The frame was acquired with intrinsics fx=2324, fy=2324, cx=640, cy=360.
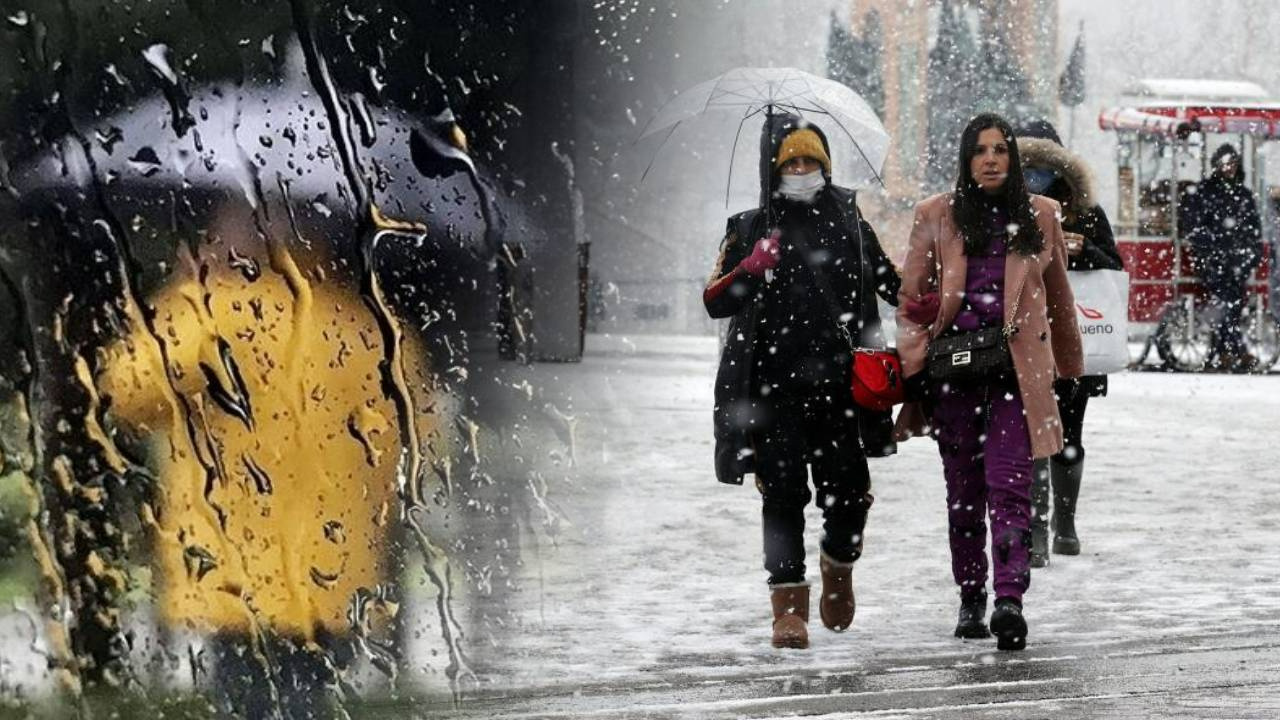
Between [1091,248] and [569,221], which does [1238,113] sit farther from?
[1091,248]

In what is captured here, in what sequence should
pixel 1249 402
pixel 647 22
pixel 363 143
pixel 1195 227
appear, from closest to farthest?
pixel 363 143, pixel 647 22, pixel 1249 402, pixel 1195 227

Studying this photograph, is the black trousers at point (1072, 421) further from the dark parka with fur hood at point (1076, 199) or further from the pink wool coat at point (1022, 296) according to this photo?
the pink wool coat at point (1022, 296)

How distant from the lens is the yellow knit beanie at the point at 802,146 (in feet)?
21.5

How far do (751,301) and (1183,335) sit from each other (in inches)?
640

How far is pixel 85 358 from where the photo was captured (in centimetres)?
464

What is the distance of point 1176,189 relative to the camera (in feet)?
78.9

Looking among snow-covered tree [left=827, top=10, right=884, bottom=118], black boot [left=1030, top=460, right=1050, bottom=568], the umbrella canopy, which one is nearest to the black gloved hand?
the umbrella canopy

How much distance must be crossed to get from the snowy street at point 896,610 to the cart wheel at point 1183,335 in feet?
29.2

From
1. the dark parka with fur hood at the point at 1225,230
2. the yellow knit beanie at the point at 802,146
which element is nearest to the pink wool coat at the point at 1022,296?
the yellow knit beanie at the point at 802,146

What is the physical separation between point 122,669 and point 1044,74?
47.8 metres

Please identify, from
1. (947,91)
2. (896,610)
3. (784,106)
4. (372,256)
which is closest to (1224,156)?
(784,106)

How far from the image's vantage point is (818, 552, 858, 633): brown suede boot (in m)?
6.79

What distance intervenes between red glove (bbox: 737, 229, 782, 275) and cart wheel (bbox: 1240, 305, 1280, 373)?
626 inches

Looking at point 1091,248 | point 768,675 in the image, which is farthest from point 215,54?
point 1091,248
